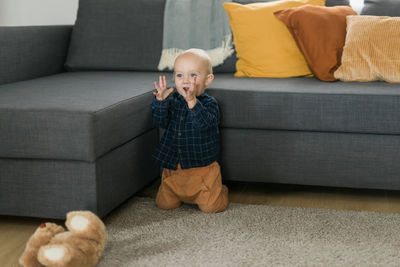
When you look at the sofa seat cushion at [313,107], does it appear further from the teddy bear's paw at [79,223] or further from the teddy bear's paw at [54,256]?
the teddy bear's paw at [54,256]

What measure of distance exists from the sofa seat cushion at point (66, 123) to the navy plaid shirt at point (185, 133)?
12 centimetres

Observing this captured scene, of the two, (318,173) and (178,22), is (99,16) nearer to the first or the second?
(178,22)

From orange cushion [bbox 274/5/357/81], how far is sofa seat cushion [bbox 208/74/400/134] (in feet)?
0.59

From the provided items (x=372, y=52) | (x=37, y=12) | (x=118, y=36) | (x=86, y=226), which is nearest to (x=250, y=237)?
(x=86, y=226)

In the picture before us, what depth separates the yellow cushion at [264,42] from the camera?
8.30 feet

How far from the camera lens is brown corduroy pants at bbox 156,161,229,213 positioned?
202cm

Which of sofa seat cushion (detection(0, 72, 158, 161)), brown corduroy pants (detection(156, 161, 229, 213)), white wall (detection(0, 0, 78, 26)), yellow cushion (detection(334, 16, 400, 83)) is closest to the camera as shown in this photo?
sofa seat cushion (detection(0, 72, 158, 161))

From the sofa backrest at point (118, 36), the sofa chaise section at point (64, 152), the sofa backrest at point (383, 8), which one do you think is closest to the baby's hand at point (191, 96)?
the sofa chaise section at point (64, 152)

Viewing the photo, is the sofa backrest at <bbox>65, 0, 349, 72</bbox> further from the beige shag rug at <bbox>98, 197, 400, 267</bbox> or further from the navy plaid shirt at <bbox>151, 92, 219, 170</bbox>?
the beige shag rug at <bbox>98, 197, 400, 267</bbox>

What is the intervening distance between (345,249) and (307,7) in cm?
127

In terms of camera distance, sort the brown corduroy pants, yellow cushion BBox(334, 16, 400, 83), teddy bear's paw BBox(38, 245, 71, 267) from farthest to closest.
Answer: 1. yellow cushion BBox(334, 16, 400, 83)
2. the brown corduroy pants
3. teddy bear's paw BBox(38, 245, 71, 267)

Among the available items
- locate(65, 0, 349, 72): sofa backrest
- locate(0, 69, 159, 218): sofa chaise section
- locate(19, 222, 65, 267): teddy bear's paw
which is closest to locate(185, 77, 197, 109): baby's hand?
locate(0, 69, 159, 218): sofa chaise section

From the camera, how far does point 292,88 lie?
7.14ft

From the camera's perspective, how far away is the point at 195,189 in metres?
2.03
